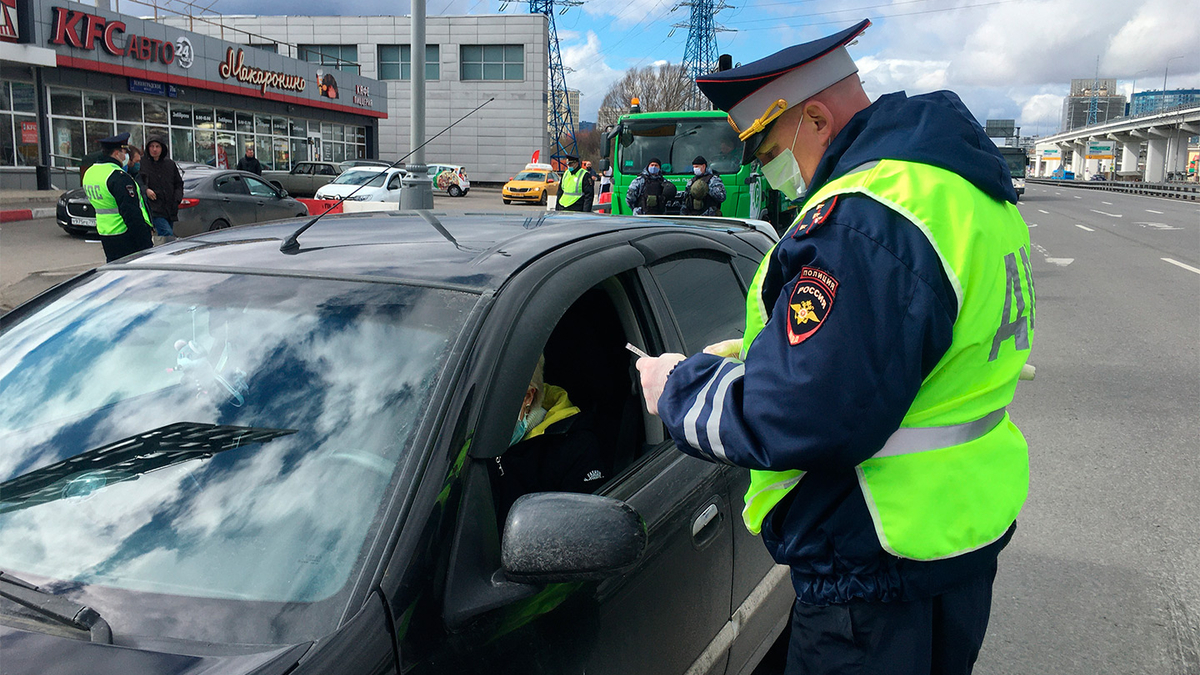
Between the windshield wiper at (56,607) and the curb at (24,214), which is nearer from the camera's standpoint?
the windshield wiper at (56,607)

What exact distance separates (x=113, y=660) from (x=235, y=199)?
16.1m

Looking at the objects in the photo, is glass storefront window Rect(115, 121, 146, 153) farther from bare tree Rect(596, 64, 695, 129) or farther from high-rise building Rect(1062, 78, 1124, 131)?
high-rise building Rect(1062, 78, 1124, 131)

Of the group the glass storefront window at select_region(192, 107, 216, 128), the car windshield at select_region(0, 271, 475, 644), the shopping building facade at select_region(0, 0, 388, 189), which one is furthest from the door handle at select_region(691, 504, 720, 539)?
the glass storefront window at select_region(192, 107, 216, 128)

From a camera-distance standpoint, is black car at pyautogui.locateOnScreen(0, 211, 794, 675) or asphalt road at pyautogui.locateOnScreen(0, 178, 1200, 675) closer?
black car at pyautogui.locateOnScreen(0, 211, 794, 675)

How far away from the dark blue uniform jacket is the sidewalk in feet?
68.0

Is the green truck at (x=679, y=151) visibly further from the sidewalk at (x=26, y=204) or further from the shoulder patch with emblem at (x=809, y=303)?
the shoulder patch with emblem at (x=809, y=303)

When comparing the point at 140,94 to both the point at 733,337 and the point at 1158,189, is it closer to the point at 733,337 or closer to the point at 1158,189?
the point at 733,337

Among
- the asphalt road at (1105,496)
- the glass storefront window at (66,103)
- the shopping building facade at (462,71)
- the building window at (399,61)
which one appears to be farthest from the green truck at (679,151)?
the building window at (399,61)

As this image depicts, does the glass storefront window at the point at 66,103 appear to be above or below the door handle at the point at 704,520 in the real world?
above

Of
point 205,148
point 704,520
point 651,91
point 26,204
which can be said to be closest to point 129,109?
point 205,148

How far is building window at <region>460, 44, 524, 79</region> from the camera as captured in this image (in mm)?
50969

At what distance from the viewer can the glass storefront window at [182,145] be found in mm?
29609

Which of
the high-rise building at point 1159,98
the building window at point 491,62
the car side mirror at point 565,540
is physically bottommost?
the car side mirror at point 565,540

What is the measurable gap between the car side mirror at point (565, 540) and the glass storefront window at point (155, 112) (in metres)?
31.0
